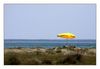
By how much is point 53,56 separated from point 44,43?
6.9 inches

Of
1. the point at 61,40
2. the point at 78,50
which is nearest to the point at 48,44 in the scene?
the point at 61,40

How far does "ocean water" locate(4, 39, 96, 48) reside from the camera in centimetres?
247

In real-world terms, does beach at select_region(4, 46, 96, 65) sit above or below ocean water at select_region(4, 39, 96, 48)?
below

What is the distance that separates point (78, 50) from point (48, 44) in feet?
1.11

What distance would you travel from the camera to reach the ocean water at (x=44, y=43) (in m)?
2.47

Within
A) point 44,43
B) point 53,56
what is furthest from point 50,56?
point 44,43

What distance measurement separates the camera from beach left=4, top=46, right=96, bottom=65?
2490 millimetres

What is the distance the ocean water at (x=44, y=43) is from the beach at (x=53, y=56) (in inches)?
1.3

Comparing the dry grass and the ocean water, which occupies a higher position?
the ocean water

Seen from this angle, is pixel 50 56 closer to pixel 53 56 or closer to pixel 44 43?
pixel 53 56

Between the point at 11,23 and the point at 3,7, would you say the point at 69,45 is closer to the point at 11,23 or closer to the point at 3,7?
the point at 11,23

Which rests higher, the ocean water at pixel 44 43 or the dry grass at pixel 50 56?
the ocean water at pixel 44 43

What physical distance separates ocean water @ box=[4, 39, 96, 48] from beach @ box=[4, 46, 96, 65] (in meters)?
0.03

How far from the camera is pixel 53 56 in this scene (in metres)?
2.49
